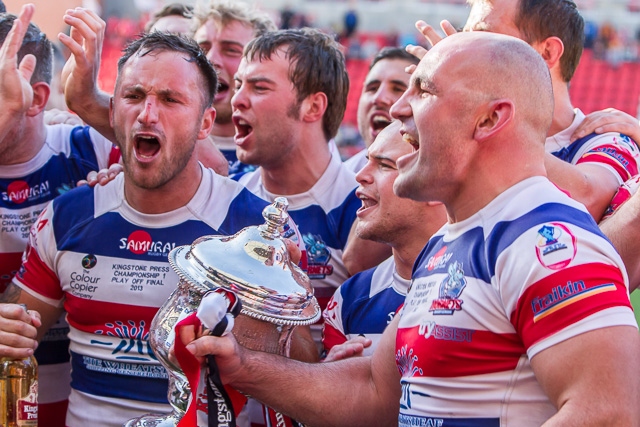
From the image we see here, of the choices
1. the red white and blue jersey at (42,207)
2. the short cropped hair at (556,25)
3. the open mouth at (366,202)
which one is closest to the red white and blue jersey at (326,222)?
the open mouth at (366,202)

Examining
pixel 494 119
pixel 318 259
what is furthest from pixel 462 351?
pixel 318 259

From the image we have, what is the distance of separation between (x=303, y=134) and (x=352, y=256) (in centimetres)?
98

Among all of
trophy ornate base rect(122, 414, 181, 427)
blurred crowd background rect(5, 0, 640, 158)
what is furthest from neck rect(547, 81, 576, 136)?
blurred crowd background rect(5, 0, 640, 158)

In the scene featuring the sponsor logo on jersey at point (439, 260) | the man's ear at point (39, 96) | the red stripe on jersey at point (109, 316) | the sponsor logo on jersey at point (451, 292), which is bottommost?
the red stripe on jersey at point (109, 316)

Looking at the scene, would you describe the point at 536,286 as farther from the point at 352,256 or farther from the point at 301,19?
the point at 301,19

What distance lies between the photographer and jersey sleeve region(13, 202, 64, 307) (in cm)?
353

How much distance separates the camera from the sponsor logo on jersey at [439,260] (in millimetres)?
2453

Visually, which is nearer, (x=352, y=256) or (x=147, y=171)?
(x=147, y=171)

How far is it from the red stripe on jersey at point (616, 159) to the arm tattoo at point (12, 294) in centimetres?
231

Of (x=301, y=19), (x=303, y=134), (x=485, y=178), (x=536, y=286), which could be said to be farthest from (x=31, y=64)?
(x=301, y=19)

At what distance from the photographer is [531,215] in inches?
88.1

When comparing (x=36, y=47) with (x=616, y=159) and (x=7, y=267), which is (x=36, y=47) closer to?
(x=7, y=267)

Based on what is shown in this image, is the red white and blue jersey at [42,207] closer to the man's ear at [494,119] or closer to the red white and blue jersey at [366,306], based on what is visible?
the red white and blue jersey at [366,306]

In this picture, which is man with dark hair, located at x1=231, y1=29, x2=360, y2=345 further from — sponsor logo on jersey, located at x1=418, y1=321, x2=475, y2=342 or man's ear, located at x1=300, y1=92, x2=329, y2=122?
sponsor logo on jersey, located at x1=418, y1=321, x2=475, y2=342
